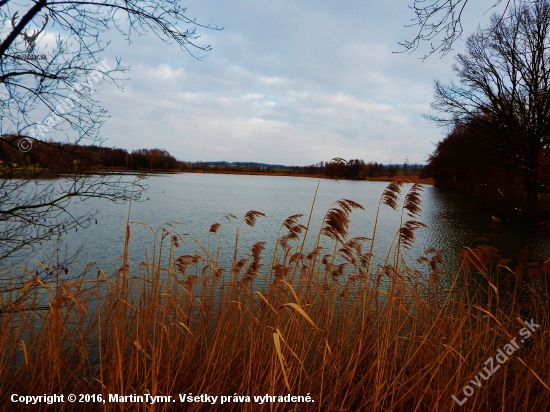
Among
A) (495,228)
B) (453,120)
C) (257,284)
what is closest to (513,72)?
(453,120)

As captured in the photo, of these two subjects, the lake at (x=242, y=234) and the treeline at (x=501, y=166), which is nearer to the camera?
the lake at (x=242, y=234)

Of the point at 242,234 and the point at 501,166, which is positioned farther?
the point at 501,166

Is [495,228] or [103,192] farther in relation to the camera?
[495,228]

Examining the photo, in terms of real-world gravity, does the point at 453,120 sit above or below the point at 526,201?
above

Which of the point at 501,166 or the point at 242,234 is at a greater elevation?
the point at 501,166

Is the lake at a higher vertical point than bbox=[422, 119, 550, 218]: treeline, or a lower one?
lower

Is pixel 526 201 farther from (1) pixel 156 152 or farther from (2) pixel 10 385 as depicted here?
(2) pixel 10 385

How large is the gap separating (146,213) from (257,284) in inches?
425

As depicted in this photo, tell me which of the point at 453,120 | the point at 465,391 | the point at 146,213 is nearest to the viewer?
the point at 465,391

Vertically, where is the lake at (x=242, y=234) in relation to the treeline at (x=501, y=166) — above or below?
below

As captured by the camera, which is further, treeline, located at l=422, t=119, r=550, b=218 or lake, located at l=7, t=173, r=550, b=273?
treeline, located at l=422, t=119, r=550, b=218

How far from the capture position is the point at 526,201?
1872 cm

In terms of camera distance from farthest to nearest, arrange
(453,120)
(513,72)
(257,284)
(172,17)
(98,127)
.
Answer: (453,120) < (513,72) < (257,284) < (98,127) < (172,17)

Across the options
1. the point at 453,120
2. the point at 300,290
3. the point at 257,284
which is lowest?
the point at 257,284
